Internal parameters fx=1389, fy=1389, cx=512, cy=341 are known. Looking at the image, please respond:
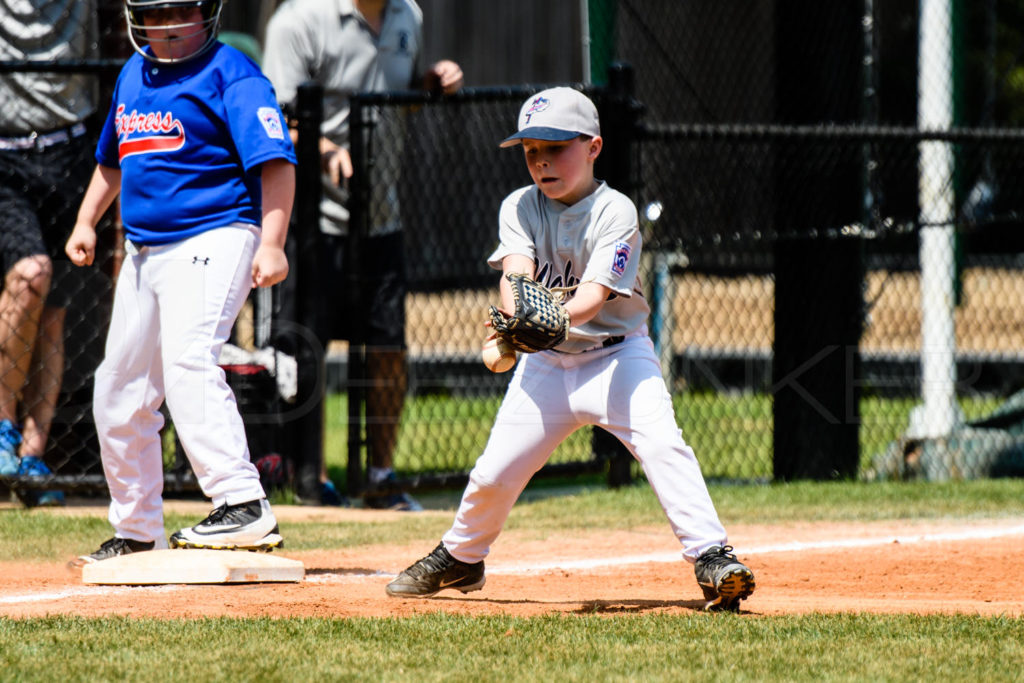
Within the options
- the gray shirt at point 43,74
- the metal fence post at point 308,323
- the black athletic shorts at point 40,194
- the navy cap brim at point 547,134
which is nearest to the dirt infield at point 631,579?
the metal fence post at point 308,323

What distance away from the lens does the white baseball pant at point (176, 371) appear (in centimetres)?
461

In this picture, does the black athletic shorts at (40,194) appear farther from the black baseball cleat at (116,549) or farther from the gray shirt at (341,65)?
the black baseball cleat at (116,549)

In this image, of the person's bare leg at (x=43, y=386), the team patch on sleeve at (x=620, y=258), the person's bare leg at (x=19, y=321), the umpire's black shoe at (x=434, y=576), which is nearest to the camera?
the team patch on sleeve at (x=620, y=258)

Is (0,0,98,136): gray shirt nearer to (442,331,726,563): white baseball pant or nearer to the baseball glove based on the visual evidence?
(442,331,726,563): white baseball pant

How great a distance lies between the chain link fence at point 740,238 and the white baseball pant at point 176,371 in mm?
1748

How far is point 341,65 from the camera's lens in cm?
699

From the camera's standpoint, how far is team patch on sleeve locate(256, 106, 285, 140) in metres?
4.71

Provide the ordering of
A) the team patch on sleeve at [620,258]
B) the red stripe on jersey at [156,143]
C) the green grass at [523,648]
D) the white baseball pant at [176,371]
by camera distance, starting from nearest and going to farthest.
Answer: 1. the green grass at [523,648]
2. the team patch on sleeve at [620,258]
3. the white baseball pant at [176,371]
4. the red stripe on jersey at [156,143]

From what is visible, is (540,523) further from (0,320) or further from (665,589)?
(0,320)

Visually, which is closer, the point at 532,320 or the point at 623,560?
the point at 532,320

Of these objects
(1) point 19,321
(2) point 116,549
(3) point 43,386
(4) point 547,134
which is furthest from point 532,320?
(3) point 43,386

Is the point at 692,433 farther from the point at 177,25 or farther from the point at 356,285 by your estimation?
the point at 177,25

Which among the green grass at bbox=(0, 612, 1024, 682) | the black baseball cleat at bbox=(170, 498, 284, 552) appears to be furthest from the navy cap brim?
the black baseball cleat at bbox=(170, 498, 284, 552)

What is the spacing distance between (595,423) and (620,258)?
1.69 ft
